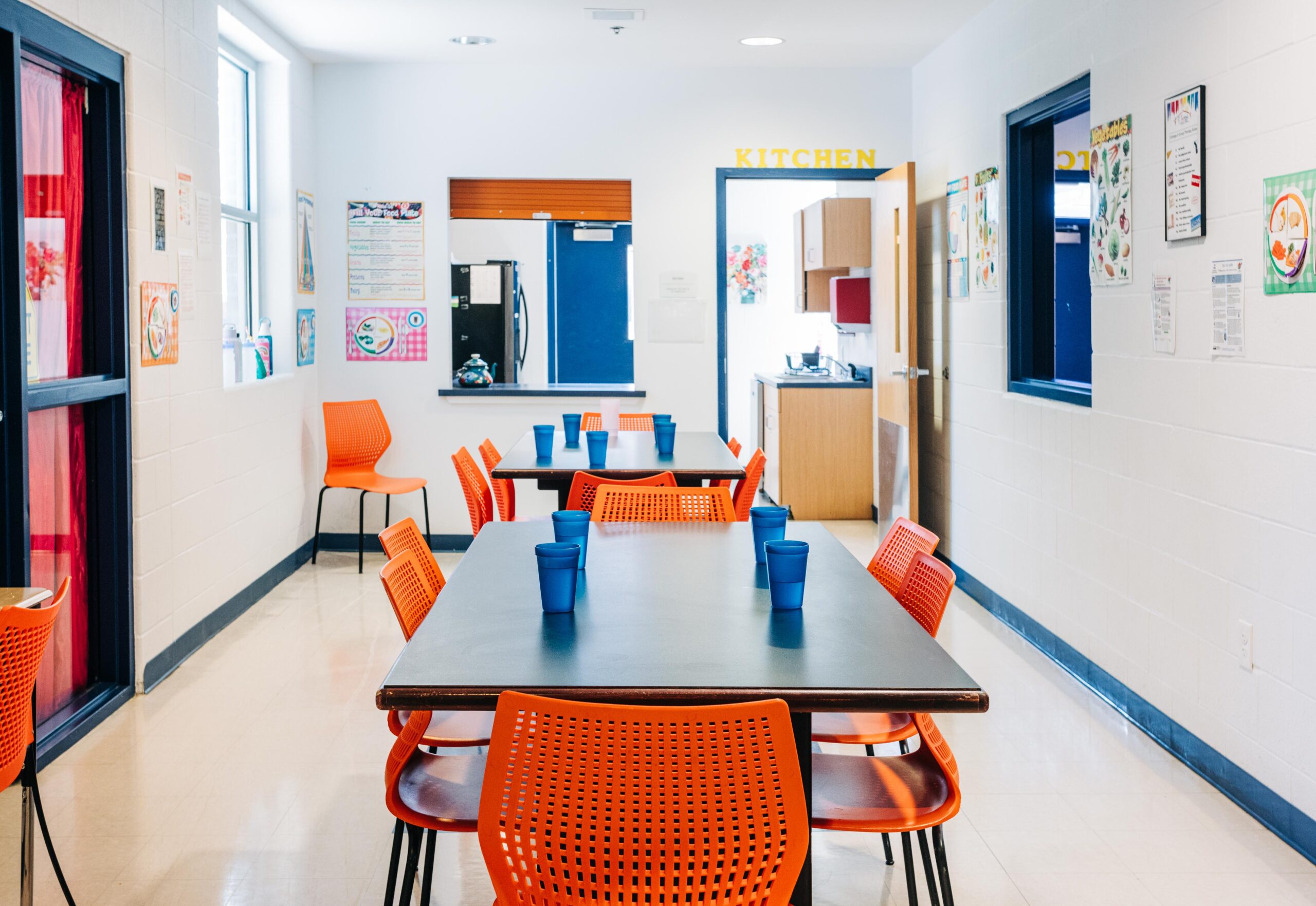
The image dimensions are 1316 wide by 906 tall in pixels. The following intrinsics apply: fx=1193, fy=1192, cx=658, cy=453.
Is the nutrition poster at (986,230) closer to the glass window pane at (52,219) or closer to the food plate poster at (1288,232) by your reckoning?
the food plate poster at (1288,232)

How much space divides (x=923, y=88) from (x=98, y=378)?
15.3 ft

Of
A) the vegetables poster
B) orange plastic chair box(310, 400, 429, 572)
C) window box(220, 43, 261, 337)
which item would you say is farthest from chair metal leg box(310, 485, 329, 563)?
the vegetables poster

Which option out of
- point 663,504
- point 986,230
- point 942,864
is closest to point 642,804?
point 942,864

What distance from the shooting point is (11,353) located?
11.3 feet

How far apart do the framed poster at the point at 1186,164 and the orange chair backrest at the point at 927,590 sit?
63.6 inches

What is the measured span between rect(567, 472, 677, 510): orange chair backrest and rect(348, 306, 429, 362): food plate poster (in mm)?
3062

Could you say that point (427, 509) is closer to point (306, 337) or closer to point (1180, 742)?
point (306, 337)

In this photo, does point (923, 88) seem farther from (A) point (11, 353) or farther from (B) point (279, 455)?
(A) point (11, 353)

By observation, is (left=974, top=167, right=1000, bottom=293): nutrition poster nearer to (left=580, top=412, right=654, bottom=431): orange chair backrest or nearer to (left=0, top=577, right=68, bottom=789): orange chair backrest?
(left=580, top=412, right=654, bottom=431): orange chair backrest

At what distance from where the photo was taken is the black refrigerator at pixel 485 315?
7.15 metres

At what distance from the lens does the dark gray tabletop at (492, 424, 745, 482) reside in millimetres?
4316

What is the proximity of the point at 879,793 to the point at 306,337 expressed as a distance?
17.0ft

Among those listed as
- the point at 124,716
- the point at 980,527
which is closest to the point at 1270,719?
the point at 980,527

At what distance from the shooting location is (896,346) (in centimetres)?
639
